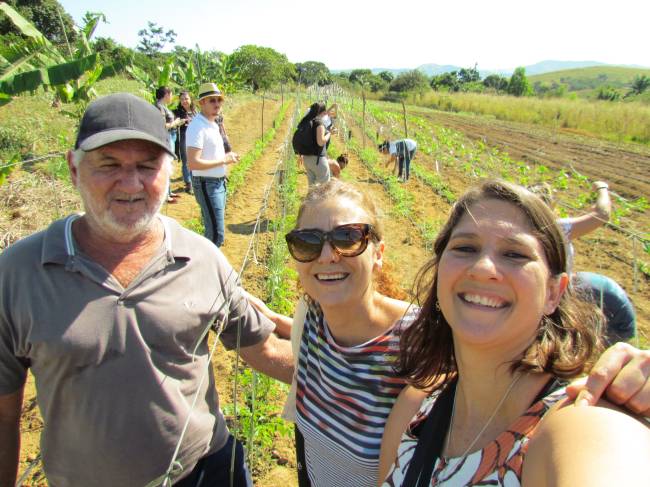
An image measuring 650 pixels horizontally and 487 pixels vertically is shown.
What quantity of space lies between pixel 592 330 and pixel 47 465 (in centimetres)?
189

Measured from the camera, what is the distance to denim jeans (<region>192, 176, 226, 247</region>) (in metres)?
4.48

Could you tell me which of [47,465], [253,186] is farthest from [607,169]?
[47,465]

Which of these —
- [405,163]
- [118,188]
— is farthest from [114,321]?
[405,163]

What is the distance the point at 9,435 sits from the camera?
1578 mm

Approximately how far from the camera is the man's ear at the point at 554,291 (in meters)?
1.19

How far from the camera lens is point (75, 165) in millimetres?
1641

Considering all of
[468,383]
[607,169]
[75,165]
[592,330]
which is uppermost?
[75,165]

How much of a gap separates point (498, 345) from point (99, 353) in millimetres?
1253

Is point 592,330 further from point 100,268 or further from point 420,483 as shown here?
point 100,268

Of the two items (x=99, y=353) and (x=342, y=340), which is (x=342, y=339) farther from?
(x=99, y=353)

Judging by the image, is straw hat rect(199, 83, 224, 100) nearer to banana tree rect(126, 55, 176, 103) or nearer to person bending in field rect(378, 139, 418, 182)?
person bending in field rect(378, 139, 418, 182)

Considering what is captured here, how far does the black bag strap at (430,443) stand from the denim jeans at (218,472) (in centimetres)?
99

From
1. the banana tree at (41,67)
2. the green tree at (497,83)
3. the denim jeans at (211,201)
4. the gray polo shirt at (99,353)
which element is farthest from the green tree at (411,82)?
the gray polo shirt at (99,353)

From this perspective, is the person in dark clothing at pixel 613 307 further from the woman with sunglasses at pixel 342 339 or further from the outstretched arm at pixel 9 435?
the outstretched arm at pixel 9 435
